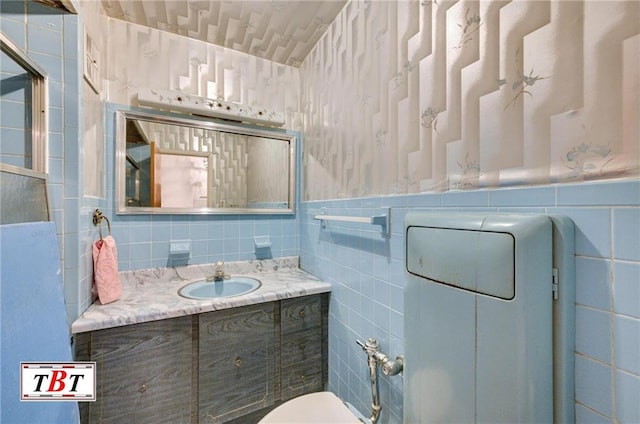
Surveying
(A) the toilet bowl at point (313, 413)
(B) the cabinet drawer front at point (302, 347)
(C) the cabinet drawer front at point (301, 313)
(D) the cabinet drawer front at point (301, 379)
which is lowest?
(D) the cabinet drawer front at point (301, 379)

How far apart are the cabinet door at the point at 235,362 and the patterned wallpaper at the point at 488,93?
2.91ft

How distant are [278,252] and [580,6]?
1779 millimetres

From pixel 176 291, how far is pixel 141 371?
0.39m

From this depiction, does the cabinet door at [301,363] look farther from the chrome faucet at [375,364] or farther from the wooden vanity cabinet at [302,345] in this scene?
the chrome faucet at [375,364]

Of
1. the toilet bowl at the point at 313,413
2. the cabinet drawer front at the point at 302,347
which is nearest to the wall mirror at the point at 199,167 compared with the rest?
the cabinet drawer front at the point at 302,347

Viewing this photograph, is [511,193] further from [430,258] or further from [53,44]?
[53,44]

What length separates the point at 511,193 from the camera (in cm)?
65

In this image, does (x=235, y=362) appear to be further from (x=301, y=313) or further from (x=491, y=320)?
(x=491, y=320)

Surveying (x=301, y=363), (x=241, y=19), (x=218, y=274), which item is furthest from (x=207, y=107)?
(x=301, y=363)

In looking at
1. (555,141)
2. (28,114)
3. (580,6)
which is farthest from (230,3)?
(555,141)

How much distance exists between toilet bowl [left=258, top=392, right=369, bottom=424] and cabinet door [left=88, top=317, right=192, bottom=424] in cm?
48

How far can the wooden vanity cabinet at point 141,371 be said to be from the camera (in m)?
1.05

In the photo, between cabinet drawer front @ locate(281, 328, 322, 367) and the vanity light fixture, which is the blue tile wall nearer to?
cabinet drawer front @ locate(281, 328, 322, 367)

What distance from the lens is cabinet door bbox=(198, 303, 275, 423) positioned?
3.98 ft
